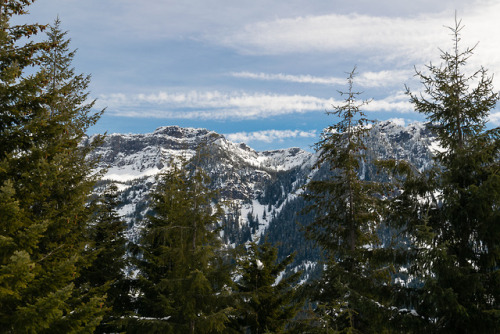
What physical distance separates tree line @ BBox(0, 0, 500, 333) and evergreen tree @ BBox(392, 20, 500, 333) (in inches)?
1.4

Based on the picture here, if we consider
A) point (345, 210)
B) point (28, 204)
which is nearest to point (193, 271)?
point (28, 204)

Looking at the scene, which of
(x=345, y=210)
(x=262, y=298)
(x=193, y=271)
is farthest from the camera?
(x=262, y=298)

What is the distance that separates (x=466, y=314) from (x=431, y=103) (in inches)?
244

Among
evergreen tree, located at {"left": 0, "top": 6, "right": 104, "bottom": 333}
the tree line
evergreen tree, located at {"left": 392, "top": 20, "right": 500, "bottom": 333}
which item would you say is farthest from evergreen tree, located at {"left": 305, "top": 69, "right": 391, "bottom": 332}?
evergreen tree, located at {"left": 0, "top": 6, "right": 104, "bottom": 333}

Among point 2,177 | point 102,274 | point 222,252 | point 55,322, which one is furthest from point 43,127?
point 102,274

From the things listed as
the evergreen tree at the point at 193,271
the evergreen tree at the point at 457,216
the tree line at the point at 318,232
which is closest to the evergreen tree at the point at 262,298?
the tree line at the point at 318,232

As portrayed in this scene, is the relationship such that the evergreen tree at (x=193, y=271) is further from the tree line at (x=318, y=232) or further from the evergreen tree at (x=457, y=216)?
the evergreen tree at (x=457, y=216)

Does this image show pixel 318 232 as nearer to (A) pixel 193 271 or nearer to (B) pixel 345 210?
(B) pixel 345 210

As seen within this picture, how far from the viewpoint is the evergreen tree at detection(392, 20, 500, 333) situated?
7.82 m

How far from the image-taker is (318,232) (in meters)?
13.5

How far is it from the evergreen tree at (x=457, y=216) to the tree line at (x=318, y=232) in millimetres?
36

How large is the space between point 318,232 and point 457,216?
18.8 feet

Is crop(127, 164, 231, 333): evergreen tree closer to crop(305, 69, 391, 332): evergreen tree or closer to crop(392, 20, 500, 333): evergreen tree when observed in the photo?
crop(305, 69, 391, 332): evergreen tree

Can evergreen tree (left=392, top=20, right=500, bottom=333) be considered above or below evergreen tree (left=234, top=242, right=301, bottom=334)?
above
